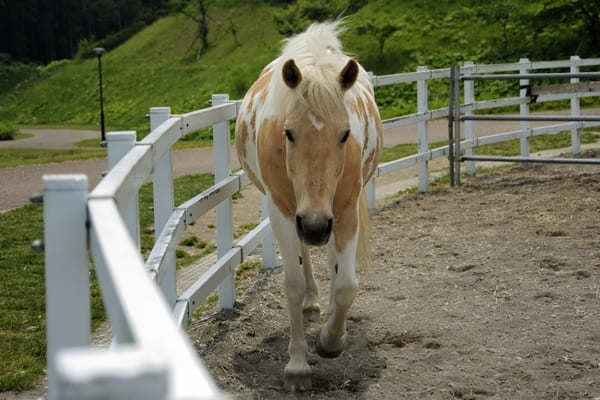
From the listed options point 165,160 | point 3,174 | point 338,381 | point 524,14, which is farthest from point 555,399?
point 524,14

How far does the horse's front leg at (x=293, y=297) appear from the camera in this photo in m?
4.05

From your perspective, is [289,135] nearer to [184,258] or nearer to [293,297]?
[293,297]

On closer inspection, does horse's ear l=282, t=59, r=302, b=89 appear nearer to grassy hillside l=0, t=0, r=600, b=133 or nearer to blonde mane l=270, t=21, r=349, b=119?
blonde mane l=270, t=21, r=349, b=119

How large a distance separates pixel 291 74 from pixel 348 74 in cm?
30

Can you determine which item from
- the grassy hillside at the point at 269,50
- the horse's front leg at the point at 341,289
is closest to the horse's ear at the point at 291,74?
the horse's front leg at the point at 341,289

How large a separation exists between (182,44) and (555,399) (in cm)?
4474

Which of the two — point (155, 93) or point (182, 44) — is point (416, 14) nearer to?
point (155, 93)

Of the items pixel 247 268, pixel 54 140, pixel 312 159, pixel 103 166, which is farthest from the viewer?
pixel 54 140

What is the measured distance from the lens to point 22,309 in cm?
546

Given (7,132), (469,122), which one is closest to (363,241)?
(469,122)

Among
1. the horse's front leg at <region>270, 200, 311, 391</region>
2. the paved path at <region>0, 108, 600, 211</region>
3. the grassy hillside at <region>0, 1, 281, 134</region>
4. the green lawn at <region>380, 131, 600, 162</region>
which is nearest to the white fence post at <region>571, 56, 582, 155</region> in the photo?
the green lawn at <region>380, 131, 600, 162</region>

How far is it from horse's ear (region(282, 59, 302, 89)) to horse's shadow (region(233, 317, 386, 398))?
5.09 ft

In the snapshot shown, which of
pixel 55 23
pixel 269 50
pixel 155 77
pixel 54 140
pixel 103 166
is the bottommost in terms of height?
pixel 54 140

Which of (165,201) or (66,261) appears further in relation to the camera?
(165,201)
